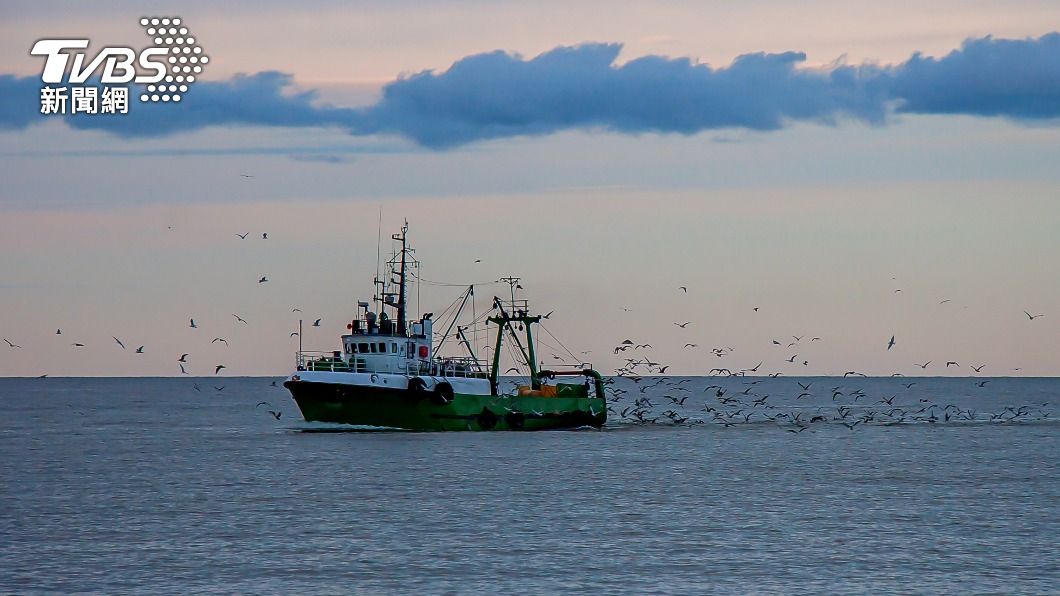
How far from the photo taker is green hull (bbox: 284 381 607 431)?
85.2 m

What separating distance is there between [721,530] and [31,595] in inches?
924

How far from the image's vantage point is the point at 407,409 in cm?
8694

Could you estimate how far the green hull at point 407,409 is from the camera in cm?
8519

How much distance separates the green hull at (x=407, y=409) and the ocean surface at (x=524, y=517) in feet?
4.84

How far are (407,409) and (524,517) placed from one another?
3440 centimetres

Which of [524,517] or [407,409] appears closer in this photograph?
[524,517]

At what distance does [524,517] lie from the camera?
175 feet

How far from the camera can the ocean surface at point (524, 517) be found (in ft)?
130

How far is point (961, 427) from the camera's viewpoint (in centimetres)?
12988

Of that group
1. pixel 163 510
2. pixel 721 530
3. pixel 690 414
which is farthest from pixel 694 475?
pixel 690 414

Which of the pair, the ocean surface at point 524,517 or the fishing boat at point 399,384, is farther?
the fishing boat at point 399,384

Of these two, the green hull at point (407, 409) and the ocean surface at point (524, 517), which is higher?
the green hull at point (407, 409)

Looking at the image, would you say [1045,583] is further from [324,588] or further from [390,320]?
[390,320]

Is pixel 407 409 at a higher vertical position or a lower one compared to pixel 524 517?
higher
